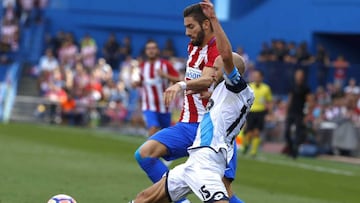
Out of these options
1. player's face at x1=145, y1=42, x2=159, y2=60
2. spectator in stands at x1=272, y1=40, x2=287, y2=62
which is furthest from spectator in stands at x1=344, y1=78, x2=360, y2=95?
player's face at x1=145, y1=42, x2=159, y2=60

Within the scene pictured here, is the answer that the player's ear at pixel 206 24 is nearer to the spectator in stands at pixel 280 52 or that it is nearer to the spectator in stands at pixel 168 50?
the spectator in stands at pixel 280 52

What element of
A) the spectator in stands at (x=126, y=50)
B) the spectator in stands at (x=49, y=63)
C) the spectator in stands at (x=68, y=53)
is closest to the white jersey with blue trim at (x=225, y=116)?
the spectator in stands at (x=49, y=63)

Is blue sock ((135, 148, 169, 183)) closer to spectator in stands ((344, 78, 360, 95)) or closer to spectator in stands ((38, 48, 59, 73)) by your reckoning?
spectator in stands ((344, 78, 360, 95))

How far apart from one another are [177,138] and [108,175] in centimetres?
596

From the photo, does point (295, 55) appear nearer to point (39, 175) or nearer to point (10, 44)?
point (10, 44)

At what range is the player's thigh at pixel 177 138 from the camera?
33.3ft

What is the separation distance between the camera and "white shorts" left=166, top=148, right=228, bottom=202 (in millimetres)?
8602

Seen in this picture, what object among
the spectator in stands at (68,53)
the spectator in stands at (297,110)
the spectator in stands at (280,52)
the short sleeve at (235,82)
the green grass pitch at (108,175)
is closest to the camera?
the short sleeve at (235,82)

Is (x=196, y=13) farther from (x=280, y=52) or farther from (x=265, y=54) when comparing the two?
(x=265, y=54)

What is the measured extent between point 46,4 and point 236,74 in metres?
33.1

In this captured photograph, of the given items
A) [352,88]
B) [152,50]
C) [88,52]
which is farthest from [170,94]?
[88,52]

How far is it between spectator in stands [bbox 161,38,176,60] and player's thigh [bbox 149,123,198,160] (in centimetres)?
2511

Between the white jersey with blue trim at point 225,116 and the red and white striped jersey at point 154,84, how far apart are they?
8989 millimetres

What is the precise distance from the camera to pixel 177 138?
33.4 ft
